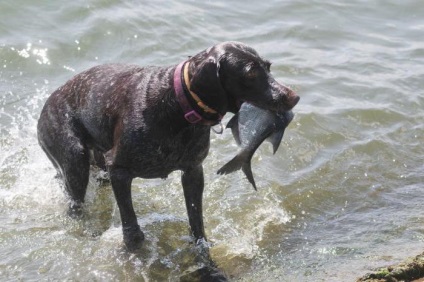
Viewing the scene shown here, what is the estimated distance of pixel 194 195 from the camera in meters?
5.59

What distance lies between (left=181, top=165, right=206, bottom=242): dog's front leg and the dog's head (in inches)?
38.1

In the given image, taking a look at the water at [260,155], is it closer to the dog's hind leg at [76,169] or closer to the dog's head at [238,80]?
the dog's hind leg at [76,169]

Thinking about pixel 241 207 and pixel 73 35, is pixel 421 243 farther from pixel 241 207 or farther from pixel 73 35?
pixel 73 35

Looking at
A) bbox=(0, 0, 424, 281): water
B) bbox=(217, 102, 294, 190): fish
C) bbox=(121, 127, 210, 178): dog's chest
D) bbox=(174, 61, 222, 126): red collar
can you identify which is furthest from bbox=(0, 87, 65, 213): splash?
bbox=(217, 102, 294, 190): fish

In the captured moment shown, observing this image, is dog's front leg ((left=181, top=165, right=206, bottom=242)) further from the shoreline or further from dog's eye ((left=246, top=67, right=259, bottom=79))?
the shoreline

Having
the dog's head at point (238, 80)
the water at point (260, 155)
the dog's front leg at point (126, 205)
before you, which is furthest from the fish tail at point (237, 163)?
the water at point (260, 155)

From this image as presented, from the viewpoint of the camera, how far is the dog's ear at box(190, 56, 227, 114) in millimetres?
4547

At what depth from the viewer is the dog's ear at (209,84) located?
4.55 meters

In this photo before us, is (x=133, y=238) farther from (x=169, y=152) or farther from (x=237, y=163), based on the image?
(x=237, y=163)

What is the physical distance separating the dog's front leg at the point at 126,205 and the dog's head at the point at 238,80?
1002 mm

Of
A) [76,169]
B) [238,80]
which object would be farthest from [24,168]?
[238,80]

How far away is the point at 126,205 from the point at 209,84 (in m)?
1.31

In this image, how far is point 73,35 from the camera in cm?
1059

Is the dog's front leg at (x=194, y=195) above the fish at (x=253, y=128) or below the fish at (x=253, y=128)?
below
